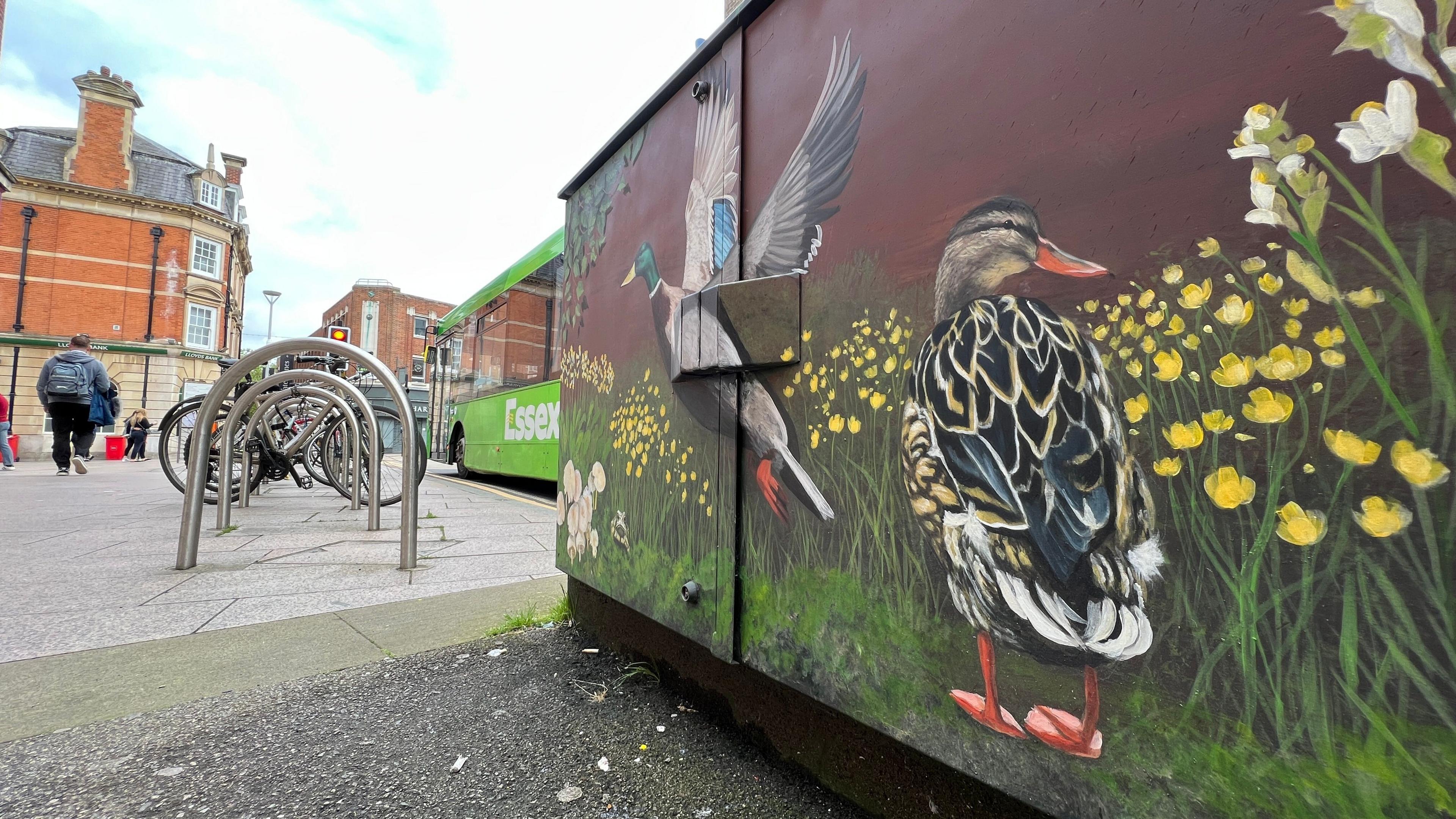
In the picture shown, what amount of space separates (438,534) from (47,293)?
34851mm

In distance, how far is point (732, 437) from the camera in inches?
56.0

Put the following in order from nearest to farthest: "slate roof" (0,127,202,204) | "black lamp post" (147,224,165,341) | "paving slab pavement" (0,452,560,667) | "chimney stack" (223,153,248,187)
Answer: "paving slab pavement" (0,452,560,667), "slate roof" (0,127,202,204), "black lamp post" (147,224,165,341), "chimney stack" (223,153,248,187)

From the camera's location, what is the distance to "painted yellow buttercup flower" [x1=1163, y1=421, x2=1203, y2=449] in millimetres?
738

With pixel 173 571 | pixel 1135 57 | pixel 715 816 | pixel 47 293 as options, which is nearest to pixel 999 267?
pixel 1135 57

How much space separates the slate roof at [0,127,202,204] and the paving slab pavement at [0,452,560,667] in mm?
32040

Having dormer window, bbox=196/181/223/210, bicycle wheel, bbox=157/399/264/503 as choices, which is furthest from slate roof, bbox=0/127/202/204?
bicycle wheel, bbox=157/399/264/503

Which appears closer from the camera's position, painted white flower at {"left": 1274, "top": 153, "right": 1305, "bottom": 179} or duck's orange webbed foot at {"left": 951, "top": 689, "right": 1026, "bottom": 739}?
painted white flower at {"left": 1274, "top": 153, "right": 1305, "bottom": 179}

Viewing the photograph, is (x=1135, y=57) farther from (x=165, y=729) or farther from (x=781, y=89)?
(x=165, y=729)

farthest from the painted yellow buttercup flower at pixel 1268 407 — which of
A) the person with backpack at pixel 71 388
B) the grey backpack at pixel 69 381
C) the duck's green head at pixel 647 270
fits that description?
the grey backpack at pixel 69 381

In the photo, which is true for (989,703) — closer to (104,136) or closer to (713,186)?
(713,186)

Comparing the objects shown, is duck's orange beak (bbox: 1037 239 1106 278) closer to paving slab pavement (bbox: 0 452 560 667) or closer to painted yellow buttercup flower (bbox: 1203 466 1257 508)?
painted yellow buttercup flower (bbox: 1203 466 1257 508)

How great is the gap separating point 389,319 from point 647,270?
52.0m

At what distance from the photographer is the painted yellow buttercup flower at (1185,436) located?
74cm

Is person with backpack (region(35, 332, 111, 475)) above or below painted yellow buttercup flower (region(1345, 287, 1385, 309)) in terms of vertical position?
above
